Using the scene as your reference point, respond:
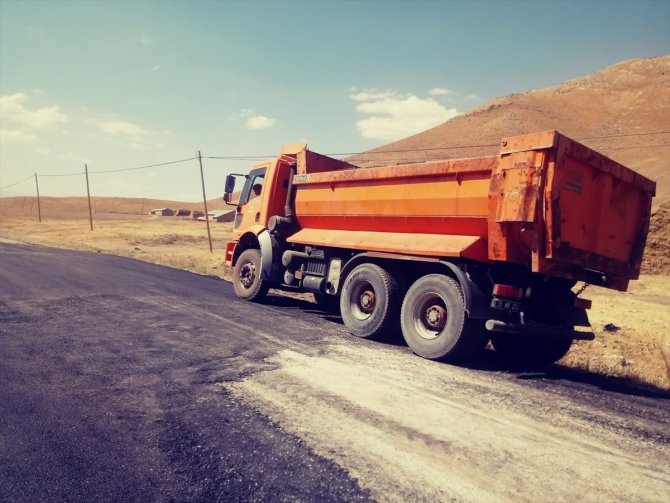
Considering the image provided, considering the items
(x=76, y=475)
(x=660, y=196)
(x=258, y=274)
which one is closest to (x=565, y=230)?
(x=76, y=475)

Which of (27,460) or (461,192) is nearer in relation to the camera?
(27,460)

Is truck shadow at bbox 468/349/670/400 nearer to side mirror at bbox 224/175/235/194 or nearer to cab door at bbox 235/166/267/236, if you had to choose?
cab door at bbox 235/166/267/236

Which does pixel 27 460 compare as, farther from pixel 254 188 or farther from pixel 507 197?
pixel 254 188

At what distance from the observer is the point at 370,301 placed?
7.15 metres

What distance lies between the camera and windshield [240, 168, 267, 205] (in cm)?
1002

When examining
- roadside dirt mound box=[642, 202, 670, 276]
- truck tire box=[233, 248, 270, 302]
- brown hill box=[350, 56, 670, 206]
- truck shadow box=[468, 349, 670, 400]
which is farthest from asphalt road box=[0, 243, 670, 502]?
brown hill box=[350, 56, 670, 206]

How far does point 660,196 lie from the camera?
24.4 m

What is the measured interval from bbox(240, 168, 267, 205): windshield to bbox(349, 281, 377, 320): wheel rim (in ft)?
12.9

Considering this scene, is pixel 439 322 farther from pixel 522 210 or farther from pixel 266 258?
pixel 266 258

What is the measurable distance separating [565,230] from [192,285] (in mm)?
9147

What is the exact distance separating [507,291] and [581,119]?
290ft

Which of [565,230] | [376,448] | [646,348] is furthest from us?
[646,348]

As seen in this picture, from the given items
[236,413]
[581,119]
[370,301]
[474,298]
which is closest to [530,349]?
[474,298]

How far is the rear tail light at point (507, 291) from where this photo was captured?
17.9 ft
